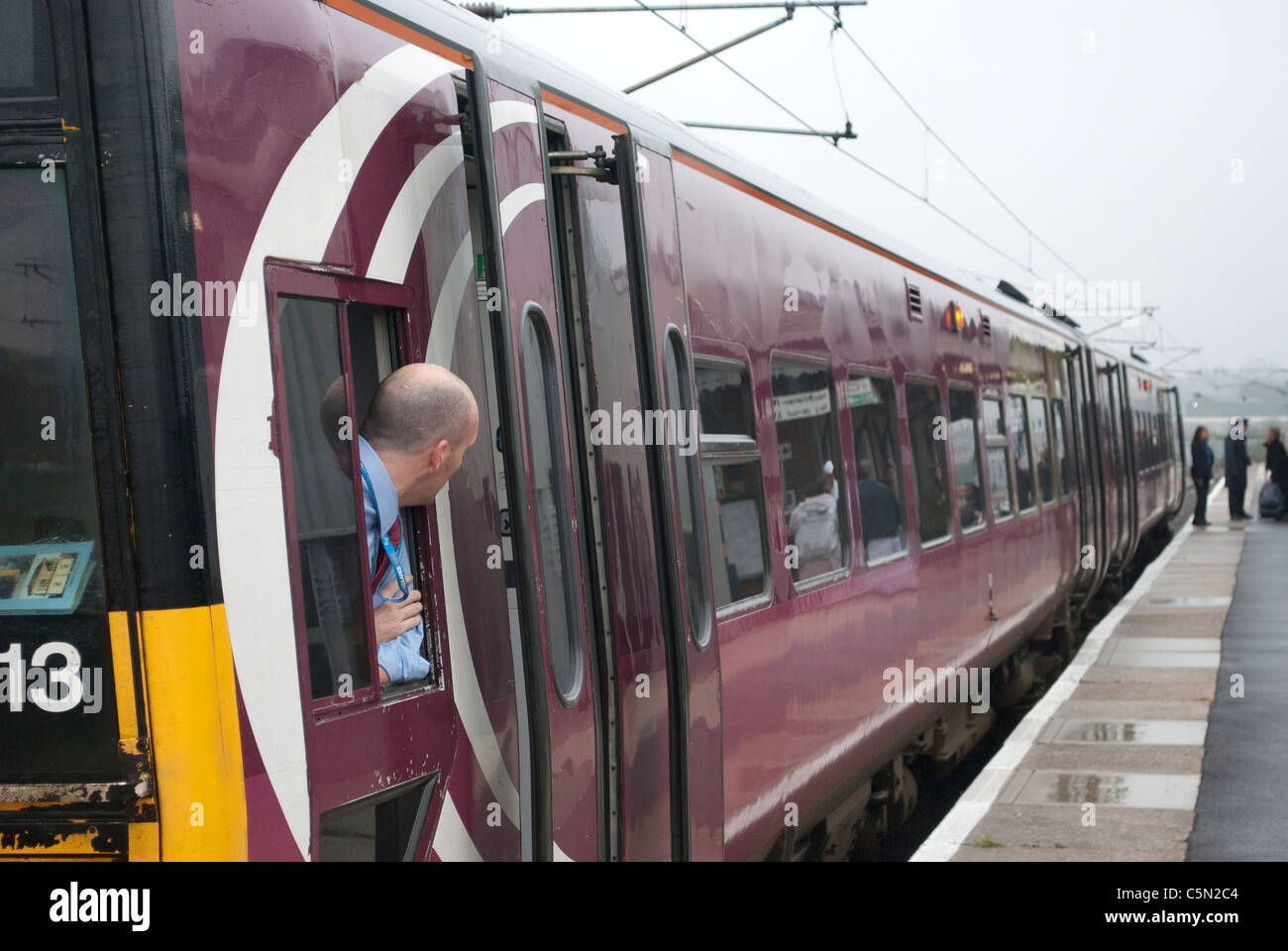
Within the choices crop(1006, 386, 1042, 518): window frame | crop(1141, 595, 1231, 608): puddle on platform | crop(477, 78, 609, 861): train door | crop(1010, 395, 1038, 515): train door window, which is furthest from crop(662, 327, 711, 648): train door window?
crop(1141, 595, 1231, 608): puddle on platform

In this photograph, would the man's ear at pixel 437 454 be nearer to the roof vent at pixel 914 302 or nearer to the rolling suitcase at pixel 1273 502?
the roof vent at pixel 914 302

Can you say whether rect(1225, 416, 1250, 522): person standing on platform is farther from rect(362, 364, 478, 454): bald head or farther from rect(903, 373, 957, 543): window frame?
rect(362, 364, 478, 454): bald head

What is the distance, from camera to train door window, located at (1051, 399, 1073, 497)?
45.5 ft

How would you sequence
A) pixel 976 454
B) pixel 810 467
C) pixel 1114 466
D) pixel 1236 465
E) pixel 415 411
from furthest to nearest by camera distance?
1. pixel 1236 465
2. pixel 1114 466
3. pixel 976 454
4. pixel 810 467
5. pixel 415 411

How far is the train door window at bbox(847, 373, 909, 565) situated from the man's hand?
13.1ft

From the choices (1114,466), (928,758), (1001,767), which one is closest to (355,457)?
(1001,767)

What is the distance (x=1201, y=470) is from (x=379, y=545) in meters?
30.2

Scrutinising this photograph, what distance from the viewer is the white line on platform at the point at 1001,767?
274 inches

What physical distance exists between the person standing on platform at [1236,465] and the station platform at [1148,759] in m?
14.6

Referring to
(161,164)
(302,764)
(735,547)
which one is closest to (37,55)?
(161,164)

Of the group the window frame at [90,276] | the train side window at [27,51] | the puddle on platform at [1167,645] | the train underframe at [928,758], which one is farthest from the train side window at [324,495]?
the puddle on platform at [1167,645]

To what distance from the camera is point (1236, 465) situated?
1203 inches

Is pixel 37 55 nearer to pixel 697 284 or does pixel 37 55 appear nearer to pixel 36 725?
pixel 36 725

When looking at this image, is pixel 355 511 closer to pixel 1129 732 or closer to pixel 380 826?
pixel 380 826
